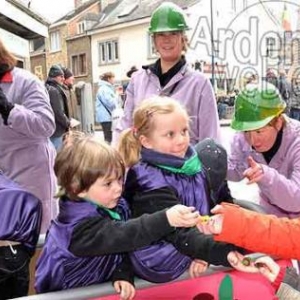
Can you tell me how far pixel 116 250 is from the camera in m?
1.40

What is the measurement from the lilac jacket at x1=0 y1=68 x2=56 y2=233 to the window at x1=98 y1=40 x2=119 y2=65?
3163 centimetres

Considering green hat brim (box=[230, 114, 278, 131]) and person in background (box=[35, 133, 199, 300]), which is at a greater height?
green hat brim (box=[230, 114, 278, 131])

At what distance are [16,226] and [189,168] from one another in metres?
0.53

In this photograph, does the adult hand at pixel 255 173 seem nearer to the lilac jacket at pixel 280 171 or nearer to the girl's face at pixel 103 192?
the lilac jacket at pixel 280 171

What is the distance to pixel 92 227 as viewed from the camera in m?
1.40

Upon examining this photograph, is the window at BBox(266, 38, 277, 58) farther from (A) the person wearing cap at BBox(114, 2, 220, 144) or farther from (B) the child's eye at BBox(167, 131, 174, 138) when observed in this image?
(B) the child's eye at BBox(167, 131, 174, 138)

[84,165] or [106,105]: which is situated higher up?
[106,105]

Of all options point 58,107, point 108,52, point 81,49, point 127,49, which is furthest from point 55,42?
point 58,107

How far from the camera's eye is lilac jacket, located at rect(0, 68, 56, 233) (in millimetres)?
2104

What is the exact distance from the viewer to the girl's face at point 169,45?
234 cm

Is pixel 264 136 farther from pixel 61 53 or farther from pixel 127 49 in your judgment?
pixel 61 53

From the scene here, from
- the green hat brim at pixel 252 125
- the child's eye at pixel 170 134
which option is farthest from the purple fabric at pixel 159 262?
the green hat brim at pixel 252 125

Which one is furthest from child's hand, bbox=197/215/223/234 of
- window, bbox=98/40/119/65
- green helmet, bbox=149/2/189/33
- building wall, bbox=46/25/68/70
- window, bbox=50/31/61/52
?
window, bbox=50/31/61/52

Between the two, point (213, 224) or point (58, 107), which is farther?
point (58, 107)
